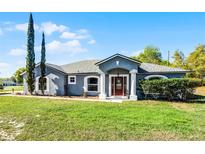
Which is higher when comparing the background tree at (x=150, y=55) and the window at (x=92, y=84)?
the background tree at (x=150, y=55)

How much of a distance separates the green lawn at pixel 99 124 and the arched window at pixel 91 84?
8332 millimetres

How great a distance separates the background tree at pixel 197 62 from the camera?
3469cm

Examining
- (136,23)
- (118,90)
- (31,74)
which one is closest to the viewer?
(136,23)

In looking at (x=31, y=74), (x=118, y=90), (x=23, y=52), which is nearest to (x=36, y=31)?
(x=23, y=52)

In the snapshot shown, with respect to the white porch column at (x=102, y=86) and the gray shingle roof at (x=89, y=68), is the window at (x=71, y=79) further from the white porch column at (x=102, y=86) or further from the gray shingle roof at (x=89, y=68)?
the white porch column at (x=102, y=86)

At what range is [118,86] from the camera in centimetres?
1916

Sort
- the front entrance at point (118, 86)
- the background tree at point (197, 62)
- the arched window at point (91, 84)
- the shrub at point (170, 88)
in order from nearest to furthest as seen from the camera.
A: 1. the shrub at point (170, 88)
2. the front entrance at point (118, 86)
3. the arched window at point (91, 84)
4. the background tree at point (197, 62)

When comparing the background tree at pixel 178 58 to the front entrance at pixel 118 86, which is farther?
the background tree at pixel 178 58

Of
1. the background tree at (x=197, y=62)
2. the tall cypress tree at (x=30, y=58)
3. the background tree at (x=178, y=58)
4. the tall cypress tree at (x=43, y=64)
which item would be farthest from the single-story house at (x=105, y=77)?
the background tree at (x=178, y=58)

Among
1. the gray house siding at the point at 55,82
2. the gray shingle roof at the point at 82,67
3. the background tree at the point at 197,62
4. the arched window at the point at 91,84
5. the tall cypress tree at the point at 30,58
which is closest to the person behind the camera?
the arched window at the point at 91,84

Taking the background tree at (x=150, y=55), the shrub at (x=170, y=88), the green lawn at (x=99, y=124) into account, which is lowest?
the green lawn at (x=99, y=124)
